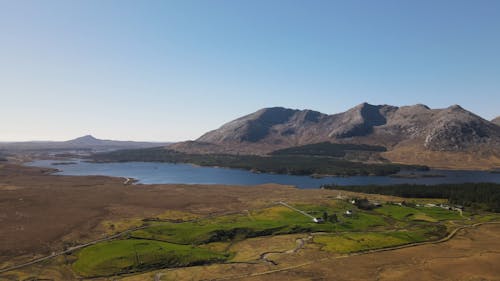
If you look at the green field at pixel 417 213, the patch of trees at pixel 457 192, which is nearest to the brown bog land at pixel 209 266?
the green field at pixel 417 213

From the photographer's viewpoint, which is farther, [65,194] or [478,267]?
[65,194]

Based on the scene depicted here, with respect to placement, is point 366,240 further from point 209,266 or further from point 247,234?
point 209,266

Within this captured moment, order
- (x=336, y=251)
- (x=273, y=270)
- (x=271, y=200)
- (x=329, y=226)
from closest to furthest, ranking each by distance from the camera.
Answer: (x=273, y=270), (x=336, y=251), (x=329, y=226), (x=271, y=200)

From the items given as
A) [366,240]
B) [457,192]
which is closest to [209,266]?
[366,240]

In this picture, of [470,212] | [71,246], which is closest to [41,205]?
[71,246]

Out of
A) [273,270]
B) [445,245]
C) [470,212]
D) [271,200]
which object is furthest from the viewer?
[271,200]

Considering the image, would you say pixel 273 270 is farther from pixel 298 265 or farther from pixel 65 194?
pixel 65 194
